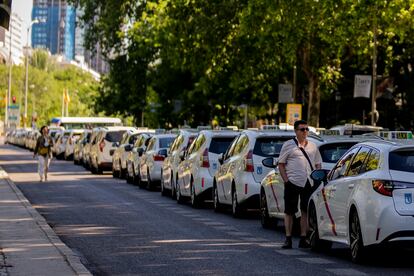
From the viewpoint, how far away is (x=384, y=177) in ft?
48.7

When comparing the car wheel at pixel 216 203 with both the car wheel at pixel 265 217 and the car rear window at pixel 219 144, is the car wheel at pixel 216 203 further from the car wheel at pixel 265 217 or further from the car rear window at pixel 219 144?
the car wheel at pixel 265 217

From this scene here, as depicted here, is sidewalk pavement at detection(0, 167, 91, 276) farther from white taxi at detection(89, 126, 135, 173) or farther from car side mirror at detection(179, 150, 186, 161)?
white taxi at detection(89, 126, 135, 173)

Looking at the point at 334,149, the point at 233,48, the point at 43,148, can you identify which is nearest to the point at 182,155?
the point at 334,149

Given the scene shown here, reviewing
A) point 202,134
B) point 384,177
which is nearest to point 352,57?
point 202,134

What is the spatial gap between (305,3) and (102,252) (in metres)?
36.5

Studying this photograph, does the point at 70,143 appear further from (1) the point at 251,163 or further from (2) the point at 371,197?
(2) the point at 371,197

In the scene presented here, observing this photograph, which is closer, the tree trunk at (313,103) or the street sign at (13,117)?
the tree trunk at (313,103)

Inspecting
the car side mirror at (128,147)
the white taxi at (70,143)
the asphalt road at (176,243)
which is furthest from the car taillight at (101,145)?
the white taxi at (70,143)

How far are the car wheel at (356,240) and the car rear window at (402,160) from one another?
0.82m

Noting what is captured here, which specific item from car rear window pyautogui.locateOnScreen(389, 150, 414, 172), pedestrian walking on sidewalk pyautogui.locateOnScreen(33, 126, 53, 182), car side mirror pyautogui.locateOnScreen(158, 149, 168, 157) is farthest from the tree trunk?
car rear window pyautogui.locateOnScreen(389, 150, 414, 172)

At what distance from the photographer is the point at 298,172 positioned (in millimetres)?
17984

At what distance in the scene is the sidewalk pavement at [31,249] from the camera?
1434cm

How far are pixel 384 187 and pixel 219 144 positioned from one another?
14085 mm

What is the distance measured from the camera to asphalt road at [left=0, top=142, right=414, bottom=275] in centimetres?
1534
